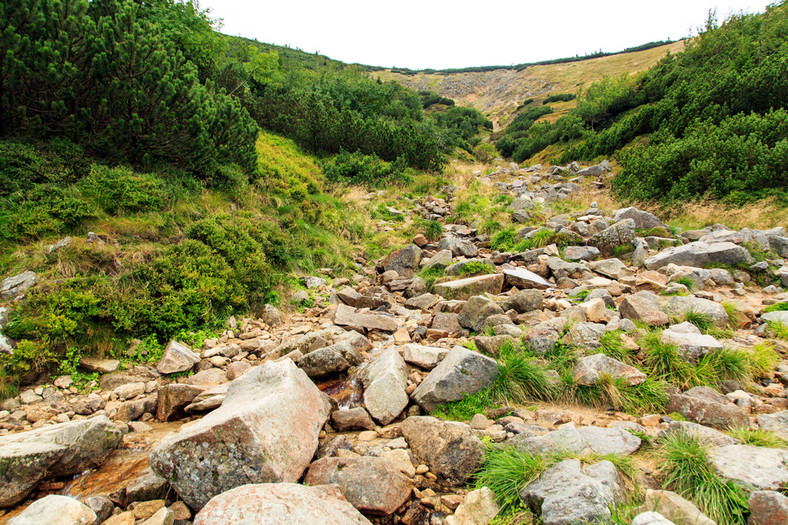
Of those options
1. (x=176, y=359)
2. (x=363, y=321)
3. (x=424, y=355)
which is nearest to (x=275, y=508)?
(x=424, y=355)

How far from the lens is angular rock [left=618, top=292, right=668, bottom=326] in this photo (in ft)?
15.5

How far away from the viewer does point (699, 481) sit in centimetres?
225

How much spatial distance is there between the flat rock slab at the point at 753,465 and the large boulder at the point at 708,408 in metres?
0.65

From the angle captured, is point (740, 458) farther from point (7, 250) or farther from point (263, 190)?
point (263, 190)

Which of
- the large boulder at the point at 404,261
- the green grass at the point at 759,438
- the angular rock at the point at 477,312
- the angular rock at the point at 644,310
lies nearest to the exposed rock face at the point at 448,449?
the green grass at the point at 759,438

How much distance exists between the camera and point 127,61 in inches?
265

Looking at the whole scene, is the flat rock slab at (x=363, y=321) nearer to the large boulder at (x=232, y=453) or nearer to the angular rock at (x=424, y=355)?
the angular rock at (x=424, y=355)

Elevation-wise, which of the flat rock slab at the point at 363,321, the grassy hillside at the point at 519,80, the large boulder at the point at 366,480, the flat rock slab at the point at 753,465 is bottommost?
the flat rock slab at the point at 363,321

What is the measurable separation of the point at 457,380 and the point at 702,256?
6.46 metres

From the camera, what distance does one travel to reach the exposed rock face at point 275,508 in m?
1.92

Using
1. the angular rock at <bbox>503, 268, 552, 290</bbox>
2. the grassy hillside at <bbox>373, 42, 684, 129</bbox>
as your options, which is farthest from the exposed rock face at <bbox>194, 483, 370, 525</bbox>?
the grassy hillside at <bbox>373, 42, 684, 129</bbox>

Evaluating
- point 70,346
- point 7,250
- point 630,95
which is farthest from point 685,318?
point 630,95

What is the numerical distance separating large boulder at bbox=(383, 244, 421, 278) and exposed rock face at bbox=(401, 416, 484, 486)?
21.5 ft

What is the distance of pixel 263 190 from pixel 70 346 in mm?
6800
